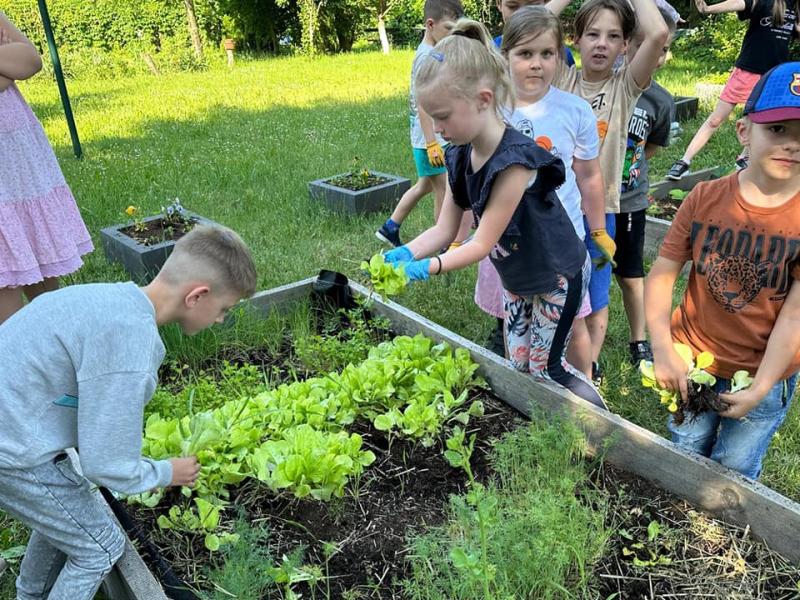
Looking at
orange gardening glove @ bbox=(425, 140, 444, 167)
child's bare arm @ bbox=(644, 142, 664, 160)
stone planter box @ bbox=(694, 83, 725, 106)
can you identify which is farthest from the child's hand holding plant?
stone planter box @ bbox=(694, 83, 725, 106)

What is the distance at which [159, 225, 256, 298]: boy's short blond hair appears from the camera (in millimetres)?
1845

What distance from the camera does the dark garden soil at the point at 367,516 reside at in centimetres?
216

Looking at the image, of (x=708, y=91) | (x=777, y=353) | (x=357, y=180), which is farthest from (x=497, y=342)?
(x=708, y=91)

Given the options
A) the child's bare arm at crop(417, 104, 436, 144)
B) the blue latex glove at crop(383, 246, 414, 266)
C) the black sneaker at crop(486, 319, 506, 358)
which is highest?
the child's bare arm at crop(417, 104, 436, 144)

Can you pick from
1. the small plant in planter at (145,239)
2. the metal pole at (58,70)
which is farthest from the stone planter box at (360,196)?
the metal pole at (58,70)

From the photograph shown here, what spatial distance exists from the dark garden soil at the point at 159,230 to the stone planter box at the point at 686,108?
6615 mm

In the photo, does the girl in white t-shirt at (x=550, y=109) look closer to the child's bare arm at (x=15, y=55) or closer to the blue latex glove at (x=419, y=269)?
the blue latex glove at (x=419, y=269)

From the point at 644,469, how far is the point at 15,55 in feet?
10.3

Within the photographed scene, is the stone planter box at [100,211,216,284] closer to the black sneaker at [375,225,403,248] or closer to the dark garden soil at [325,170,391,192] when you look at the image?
the black sneaker at [375,225,403,248]

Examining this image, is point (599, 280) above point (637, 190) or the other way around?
the other way around

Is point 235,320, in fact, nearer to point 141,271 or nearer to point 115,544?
point 141,271

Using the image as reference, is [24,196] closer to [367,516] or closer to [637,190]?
[367,516]

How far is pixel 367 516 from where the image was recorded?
7.86 ft

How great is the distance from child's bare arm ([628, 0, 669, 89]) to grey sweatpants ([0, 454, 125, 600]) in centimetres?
275
